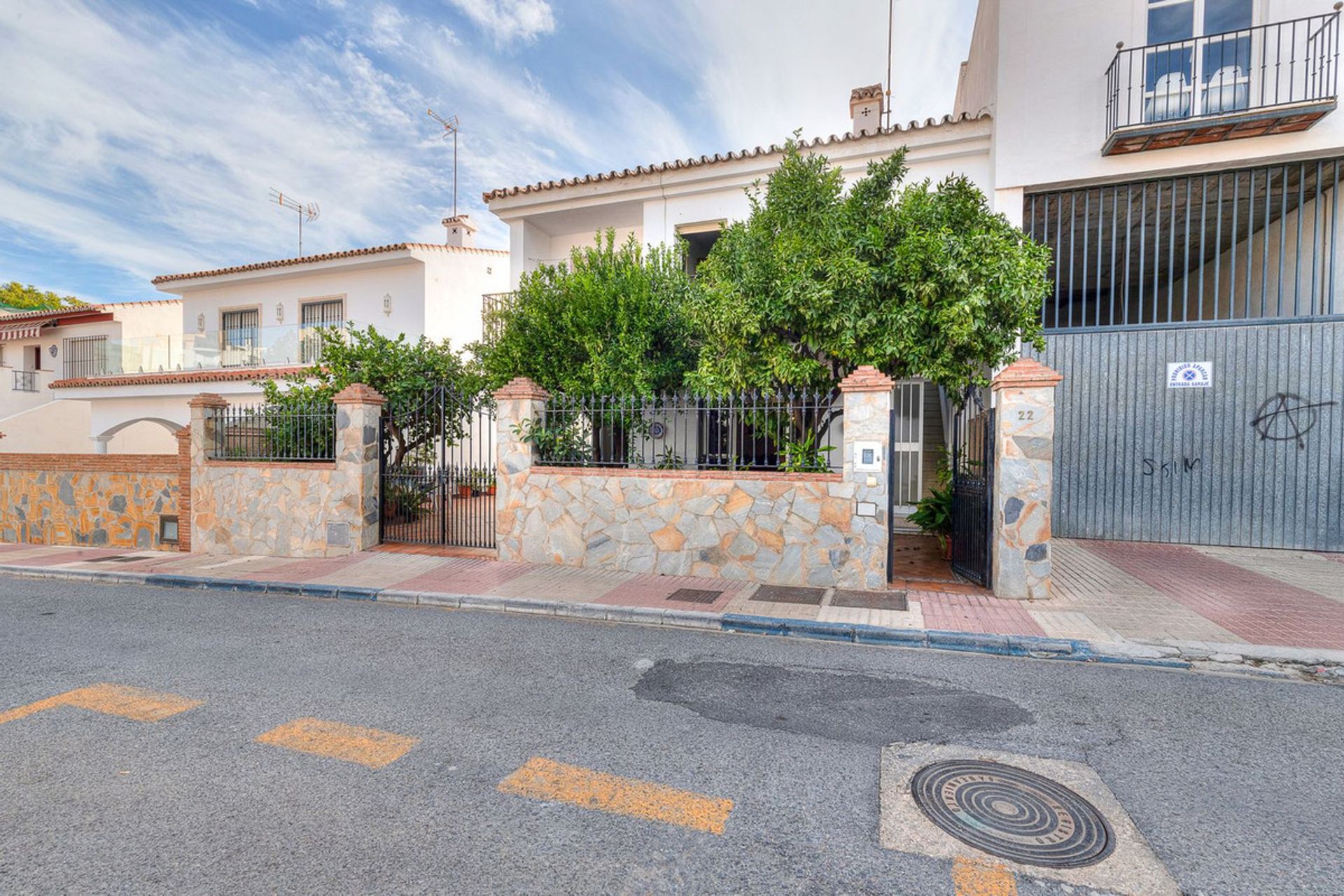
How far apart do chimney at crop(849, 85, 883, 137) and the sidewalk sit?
30.7 feet

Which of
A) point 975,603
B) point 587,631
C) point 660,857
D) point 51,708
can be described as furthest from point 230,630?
point 975,603

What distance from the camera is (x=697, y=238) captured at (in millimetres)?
13500

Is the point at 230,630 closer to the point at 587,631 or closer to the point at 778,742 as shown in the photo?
the point at 587,631

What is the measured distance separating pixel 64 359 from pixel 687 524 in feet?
94.9

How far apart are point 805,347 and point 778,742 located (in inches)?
221

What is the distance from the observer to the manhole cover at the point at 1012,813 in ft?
8.41

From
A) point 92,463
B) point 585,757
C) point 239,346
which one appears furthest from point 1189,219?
point 239,346

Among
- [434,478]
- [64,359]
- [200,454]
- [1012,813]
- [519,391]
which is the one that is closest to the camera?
[1012,813]

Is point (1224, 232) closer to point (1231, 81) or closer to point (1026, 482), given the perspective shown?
point (1231, 81)

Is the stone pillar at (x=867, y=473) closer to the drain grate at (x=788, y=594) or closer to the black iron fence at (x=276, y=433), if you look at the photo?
the drain grate at (x=788, y=594)

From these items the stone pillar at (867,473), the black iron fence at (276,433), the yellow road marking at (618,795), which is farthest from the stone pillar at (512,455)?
the yellow road marking at (618,795)

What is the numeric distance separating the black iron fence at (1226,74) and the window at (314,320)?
19.4m

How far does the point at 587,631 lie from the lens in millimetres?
5883

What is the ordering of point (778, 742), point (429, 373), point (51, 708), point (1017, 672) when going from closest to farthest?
point (778, 742)
point (51, 708)
point (1017, 672)
point (429, 373)
